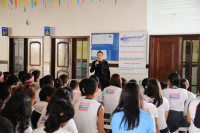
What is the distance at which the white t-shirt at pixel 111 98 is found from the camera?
3311 millimetres

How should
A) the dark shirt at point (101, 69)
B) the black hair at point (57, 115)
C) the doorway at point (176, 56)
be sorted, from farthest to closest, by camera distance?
the doorway at point (176, 56) < the dark shirt at point (101, 69) < the black hair at point (57, 115)

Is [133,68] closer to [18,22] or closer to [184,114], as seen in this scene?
[184,114]

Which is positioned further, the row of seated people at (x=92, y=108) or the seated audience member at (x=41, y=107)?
the seated audience member at (x=41, y=107)

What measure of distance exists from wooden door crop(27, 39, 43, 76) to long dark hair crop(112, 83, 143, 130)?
6034 millimetres

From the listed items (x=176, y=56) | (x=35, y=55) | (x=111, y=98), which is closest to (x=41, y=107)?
(x=111, y=98)

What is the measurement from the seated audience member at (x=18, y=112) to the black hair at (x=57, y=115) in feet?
0.73

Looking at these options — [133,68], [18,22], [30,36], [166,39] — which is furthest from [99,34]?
[18,22]

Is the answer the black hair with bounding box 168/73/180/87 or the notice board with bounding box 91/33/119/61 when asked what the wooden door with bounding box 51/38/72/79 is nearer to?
the notice board with bounding box 91/33/119/61

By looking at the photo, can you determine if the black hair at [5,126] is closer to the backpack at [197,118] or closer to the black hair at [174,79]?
the backpack at [197,118]

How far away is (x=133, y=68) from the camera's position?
20.6ft

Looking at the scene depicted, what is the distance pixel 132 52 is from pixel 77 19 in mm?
1980

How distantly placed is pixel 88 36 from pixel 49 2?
1.74 meters

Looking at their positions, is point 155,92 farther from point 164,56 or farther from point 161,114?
point 164,56

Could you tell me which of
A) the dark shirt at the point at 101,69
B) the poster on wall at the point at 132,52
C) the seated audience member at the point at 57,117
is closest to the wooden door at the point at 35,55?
the poster on wall at the point at 132,52
